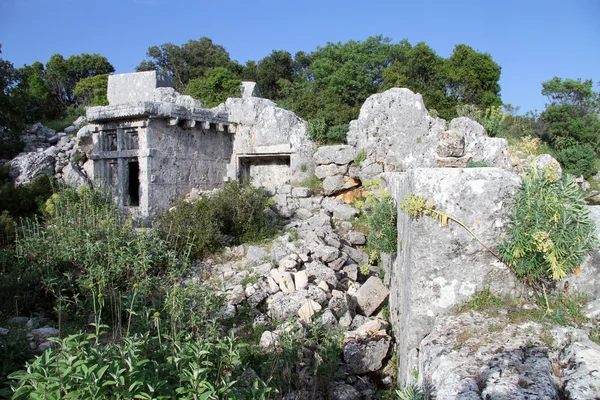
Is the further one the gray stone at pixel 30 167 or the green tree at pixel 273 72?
the green tree at pixel 273 72

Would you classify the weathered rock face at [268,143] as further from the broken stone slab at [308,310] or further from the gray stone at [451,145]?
the gray stone at [451,145]

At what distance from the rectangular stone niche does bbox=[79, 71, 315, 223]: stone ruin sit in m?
0.03

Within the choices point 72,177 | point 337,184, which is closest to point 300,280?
point 337,184

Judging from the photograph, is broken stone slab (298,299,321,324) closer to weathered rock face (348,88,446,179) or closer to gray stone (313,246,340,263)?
gray stone (313,246,340,263)

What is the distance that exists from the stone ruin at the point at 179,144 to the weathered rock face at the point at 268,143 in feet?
0.10

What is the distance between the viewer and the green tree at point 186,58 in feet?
98.9

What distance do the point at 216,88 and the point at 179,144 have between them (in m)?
4.03

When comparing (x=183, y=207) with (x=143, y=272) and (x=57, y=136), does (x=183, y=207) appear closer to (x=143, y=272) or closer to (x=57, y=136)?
(x=143, y=272)

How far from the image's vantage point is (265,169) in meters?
13.5

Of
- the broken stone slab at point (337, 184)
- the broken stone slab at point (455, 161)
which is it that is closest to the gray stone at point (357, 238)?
the broken stone slab at point (337, 184)

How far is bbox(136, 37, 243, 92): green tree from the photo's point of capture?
98.9 ft

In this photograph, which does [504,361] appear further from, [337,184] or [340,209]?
[337,184]

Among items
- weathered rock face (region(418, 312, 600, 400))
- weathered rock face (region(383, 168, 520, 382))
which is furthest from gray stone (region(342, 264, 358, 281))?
weathered rock face (region(418, 312, 600, 400))

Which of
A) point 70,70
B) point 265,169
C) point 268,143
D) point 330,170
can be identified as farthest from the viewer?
point 70,70
